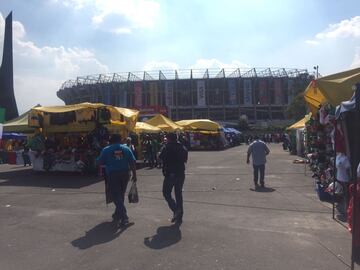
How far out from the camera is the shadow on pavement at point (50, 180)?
16516 millimetres

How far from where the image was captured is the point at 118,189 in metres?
9.15

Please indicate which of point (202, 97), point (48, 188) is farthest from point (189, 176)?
point (202, 97)

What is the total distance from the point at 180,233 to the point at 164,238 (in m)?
0.44

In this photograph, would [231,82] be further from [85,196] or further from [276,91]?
[85,196]

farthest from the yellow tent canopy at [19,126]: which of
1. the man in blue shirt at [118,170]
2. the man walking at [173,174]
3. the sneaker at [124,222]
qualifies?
the man walking at [173,174]

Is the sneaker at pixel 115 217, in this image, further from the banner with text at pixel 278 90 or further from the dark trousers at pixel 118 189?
the banner with text at pixel 278 90

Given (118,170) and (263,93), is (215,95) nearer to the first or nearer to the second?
(263,93)

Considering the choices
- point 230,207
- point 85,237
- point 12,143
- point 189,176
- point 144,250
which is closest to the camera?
point 144,250

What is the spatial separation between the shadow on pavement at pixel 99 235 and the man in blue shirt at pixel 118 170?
26 centimetres

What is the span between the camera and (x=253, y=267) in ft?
20.3

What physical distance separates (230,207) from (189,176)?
7.81 m

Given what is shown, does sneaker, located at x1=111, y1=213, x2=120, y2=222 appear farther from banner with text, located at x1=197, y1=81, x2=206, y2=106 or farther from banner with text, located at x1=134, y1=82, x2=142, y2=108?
banner with text, located at x1=197, y1=81, x2=206, y2=106

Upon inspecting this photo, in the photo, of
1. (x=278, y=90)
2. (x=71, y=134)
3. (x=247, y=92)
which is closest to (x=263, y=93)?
(x=278, y=90)

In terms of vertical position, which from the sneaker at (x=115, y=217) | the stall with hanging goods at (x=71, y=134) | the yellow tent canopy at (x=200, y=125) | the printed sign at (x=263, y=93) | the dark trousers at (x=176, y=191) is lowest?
the sneaker at (x=115, y=217)
